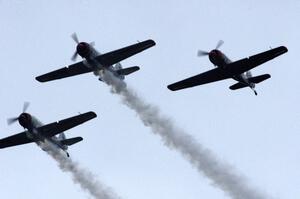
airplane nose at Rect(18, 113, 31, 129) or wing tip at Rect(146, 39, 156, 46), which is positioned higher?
wing tip at Rect(146, 39, 156, 46)

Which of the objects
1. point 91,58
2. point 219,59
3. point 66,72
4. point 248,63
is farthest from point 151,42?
point 66,72

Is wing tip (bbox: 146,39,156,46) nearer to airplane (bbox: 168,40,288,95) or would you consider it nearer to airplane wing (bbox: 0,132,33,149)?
airplane (bbox: 168,40,288,95)

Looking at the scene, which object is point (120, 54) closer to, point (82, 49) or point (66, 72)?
point (82, 49)

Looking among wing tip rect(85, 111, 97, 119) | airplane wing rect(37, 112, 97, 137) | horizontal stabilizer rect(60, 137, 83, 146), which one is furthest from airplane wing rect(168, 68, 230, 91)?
horizontal stabilizer rect(60, 137, 83, 146)

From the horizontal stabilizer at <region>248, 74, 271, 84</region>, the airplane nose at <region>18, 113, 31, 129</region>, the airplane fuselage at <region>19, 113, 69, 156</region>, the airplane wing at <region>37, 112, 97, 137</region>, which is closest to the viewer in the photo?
the horizontal stabilizer at <region>248, 74, 271, 84</region>

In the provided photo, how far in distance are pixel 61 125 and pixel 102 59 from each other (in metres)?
6.53

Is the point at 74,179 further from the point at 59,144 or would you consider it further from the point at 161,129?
the point at 161,129

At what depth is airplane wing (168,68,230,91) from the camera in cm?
7970

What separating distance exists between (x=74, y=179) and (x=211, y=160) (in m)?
12.1

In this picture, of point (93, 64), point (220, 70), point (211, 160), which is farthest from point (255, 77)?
point (93, 64)

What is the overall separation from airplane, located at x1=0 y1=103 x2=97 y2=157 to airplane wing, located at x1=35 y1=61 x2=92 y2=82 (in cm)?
485

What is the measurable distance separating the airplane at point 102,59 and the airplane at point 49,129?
451 cm

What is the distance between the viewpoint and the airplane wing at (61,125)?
81.6m

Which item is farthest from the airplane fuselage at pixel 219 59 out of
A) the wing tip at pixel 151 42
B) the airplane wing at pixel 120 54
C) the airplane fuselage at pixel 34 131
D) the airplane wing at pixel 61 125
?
the airplane fuselage at pixel 34 131
